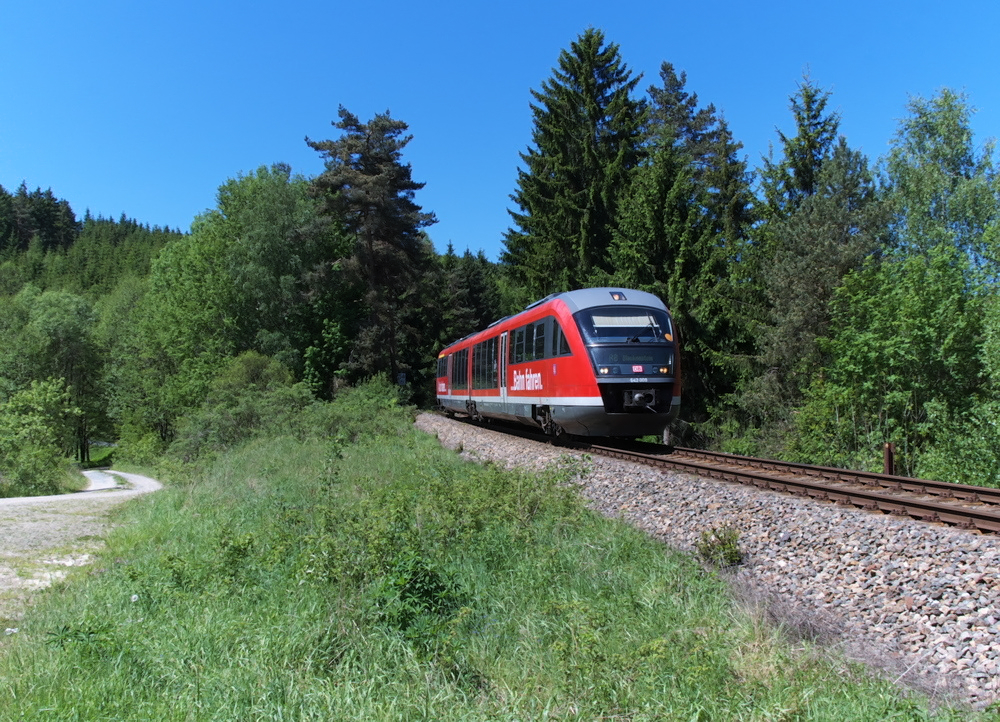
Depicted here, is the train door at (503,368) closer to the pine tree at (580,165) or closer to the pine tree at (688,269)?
the pine tree at (688,269)

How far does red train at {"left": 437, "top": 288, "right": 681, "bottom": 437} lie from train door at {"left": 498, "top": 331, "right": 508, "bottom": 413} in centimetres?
204

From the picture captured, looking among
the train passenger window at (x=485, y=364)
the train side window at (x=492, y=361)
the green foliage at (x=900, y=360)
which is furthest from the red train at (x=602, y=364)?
the green foliage at (x=900, y=360)

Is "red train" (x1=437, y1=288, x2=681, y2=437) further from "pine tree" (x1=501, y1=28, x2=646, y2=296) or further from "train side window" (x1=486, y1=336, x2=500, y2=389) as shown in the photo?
"pine tree" (x1=501, y1=28, x2=646, y2=296)

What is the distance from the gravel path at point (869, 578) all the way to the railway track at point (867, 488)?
372mm

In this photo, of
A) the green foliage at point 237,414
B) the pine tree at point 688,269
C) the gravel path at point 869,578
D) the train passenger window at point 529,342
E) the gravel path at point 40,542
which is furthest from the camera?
the green foliage at point 237,414

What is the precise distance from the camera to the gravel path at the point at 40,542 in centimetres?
815

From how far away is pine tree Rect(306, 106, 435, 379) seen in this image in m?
36.8

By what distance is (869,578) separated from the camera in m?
6.11

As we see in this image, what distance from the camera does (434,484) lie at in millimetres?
10430

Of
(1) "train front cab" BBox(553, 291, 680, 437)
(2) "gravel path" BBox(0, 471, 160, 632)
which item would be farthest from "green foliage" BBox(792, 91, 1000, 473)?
(2) "gravel path" BBox(0, 471, 160, 632)

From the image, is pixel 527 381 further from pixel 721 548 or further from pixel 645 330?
pixel 721 548

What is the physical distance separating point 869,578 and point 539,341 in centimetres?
1025

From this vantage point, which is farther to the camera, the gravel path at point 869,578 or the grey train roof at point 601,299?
the grey train roof at point 601,299

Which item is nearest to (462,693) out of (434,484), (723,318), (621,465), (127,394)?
(434,484)
